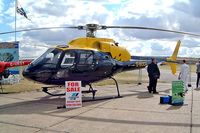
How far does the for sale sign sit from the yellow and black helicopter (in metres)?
1.61

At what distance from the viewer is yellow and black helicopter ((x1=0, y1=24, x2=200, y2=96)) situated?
13.2 meters

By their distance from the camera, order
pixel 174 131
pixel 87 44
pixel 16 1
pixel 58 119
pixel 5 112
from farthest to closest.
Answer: pixel 16 1, pixel 87 44, pixel 5 112, pixel 58 119, pixel 174 131

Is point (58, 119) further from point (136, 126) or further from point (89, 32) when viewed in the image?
point (89, 32)

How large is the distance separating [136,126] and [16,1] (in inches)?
822

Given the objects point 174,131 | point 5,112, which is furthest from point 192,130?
point 5,112

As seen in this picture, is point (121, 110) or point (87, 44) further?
point (87, 44)

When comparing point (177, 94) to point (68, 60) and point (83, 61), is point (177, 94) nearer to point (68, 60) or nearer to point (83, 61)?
point (83, 61)

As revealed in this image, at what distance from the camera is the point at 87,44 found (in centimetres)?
1510

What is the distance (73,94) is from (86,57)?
2575mm

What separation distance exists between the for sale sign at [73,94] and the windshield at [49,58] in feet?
5.72

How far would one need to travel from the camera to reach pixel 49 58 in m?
13.3

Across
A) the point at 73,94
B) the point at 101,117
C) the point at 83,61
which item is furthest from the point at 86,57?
the point at 101,117

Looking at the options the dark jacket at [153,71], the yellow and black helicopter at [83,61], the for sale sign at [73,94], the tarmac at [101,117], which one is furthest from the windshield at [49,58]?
the dark jacket at [153,71]

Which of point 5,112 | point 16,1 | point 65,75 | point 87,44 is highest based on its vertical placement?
point 16,1
